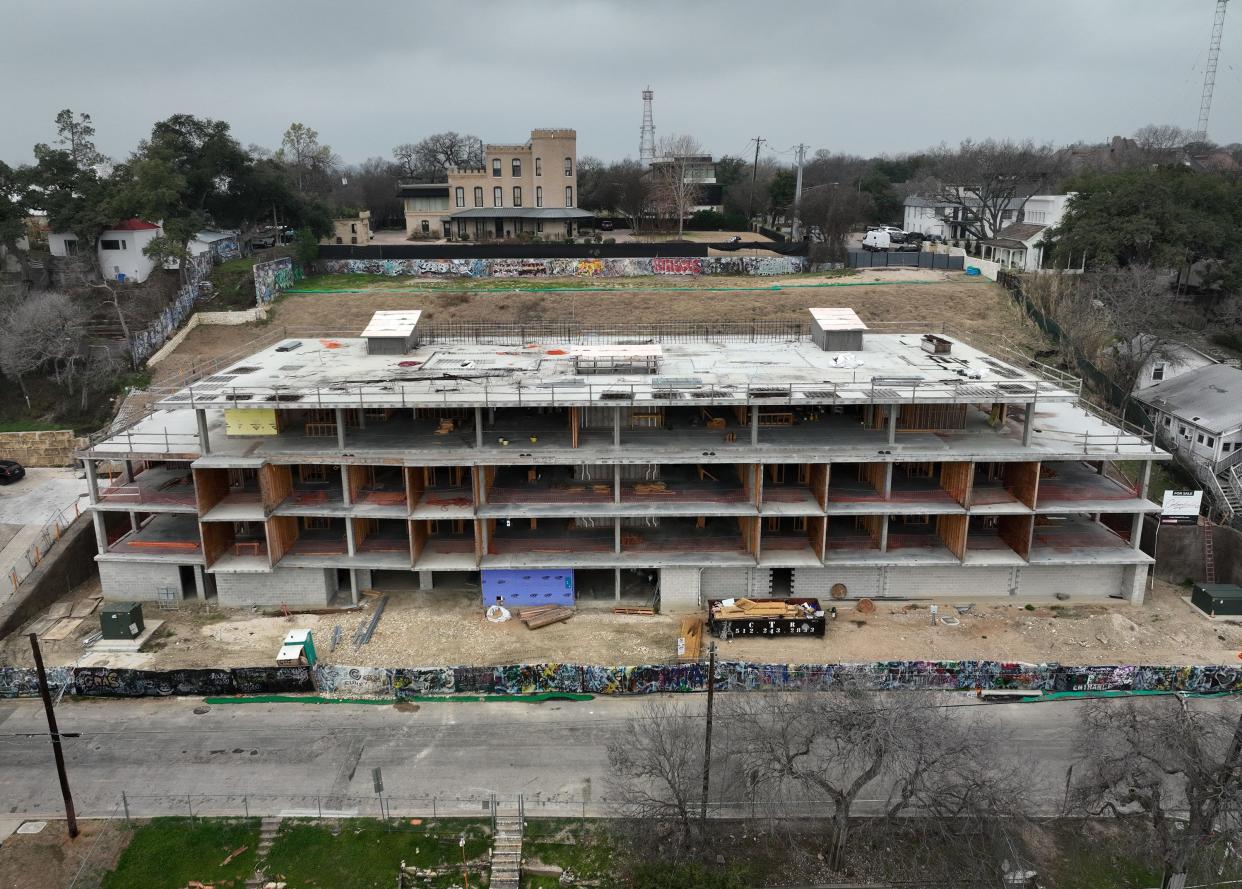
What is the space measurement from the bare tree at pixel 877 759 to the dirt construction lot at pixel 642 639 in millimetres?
7613

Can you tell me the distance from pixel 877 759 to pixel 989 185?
291ft

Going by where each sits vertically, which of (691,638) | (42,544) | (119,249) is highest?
(119,249)

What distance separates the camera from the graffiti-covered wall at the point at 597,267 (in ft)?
285

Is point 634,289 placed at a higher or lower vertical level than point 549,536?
higher

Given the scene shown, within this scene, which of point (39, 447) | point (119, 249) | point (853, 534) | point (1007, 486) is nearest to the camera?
point (1007, 486)

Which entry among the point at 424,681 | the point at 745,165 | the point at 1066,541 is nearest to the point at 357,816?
the point at 424,681

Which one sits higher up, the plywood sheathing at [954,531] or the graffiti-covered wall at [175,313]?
the graffiti-covered wall at [175,313]

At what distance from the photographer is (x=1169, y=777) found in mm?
29438

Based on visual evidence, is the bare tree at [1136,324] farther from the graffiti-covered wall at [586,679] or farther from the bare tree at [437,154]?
the bare tree at [437,154]

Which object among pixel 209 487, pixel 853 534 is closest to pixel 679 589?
pixel 853 534

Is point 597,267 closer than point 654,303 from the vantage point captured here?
No

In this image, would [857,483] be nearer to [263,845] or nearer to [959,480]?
[959,480]

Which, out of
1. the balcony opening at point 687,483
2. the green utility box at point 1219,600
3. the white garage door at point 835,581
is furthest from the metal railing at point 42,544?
the green utility box at point 1219,600

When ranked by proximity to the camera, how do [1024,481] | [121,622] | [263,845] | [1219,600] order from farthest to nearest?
[1024,481] < [1219,600] < [121,622] < [263,845]
